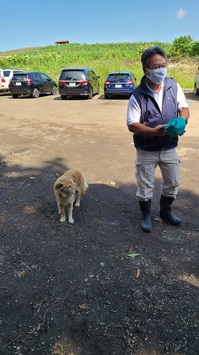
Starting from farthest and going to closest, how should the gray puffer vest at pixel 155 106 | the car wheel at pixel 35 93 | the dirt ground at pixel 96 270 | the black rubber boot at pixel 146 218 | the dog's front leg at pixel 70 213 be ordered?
the car wheel at pixel 35 93 → the dog's front leg at pixel 70 213 → the black rubber boot at pixel 146 218 → the gray puffer vest at pixel 155 106 → the dirt ground at pixel 96 270

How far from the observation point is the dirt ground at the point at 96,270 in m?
2.14

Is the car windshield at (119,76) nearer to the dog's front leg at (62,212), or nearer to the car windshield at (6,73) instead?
the car windshield at (6,73)

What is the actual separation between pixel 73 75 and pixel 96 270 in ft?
48.3

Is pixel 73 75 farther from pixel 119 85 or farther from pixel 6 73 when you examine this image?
pixel 6 73

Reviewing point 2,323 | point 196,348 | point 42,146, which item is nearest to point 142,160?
point 196,348

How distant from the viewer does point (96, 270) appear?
113 inches

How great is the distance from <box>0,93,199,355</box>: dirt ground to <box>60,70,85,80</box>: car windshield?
36.9 feet

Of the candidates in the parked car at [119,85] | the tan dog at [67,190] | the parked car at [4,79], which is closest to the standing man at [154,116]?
the tan dog at [67,190]

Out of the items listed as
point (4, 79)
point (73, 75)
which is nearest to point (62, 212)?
point (73, 75)

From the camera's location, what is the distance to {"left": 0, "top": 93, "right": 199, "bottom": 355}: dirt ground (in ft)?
7.04

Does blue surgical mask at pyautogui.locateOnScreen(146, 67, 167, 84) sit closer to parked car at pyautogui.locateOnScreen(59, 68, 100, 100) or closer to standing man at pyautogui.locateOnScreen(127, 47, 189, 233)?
standing man at pyautogui.locateOnScreen(127, 47, 189, 233)

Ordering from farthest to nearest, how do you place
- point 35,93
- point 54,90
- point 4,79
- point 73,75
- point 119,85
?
point 54,90 → point 4,79 → point 35,93 → point 119,85 → point 73,75

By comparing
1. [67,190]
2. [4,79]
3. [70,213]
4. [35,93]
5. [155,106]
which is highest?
[4,79]

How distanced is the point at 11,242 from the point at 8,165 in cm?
293
